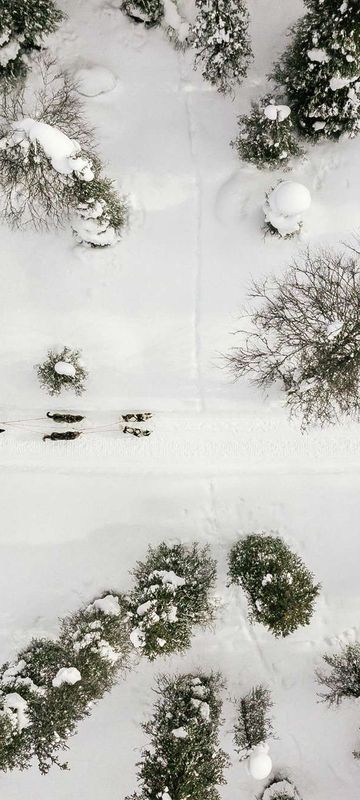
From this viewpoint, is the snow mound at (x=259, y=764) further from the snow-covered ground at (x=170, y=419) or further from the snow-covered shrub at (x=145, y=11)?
the snow-covered shrub at (x=145, y=11)

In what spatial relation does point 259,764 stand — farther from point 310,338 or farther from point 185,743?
point 310,338

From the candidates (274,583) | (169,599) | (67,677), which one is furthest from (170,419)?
(67,677)

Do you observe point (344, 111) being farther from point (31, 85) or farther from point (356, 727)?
point (356, 727)

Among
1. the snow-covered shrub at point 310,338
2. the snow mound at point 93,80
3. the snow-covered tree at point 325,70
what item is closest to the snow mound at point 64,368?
the snow-covered shrub at point 310,338

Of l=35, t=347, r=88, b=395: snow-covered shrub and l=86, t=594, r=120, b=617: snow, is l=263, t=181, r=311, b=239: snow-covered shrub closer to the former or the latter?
l=35, t=347, r=88, b=395: snow-covered shrub

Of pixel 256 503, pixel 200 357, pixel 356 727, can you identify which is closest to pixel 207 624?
pixel 256 503
